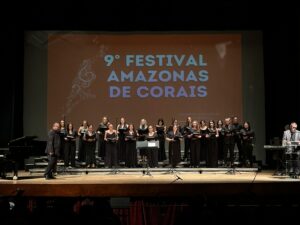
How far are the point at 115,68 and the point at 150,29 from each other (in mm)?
1858

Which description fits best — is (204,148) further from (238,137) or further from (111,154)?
(111,154)

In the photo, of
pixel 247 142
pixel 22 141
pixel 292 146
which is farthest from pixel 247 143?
pixel 22 141

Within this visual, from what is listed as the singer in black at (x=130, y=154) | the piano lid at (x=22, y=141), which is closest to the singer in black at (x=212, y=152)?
the singer in black at (x=130, y=154)

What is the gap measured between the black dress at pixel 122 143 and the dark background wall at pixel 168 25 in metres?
3.72

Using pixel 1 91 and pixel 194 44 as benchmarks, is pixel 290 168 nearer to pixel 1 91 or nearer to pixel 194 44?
pixel 194 44

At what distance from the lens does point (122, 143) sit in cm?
1361

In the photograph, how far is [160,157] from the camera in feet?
47.0

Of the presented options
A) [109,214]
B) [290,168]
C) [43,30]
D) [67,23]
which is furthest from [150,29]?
[109,214]

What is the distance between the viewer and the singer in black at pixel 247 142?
13461mm

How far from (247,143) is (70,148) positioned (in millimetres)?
5618

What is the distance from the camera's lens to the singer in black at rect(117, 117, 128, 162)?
519 inches

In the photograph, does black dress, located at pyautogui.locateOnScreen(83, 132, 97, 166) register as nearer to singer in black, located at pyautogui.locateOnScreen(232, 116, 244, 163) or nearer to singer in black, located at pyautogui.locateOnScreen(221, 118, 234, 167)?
singer in black, located at pyautogui.locateOnScreen(221, 118, 234, 167)

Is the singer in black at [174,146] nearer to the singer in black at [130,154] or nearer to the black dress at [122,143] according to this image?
the singer in black at [130,154]

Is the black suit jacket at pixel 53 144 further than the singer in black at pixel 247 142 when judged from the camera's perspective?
No
